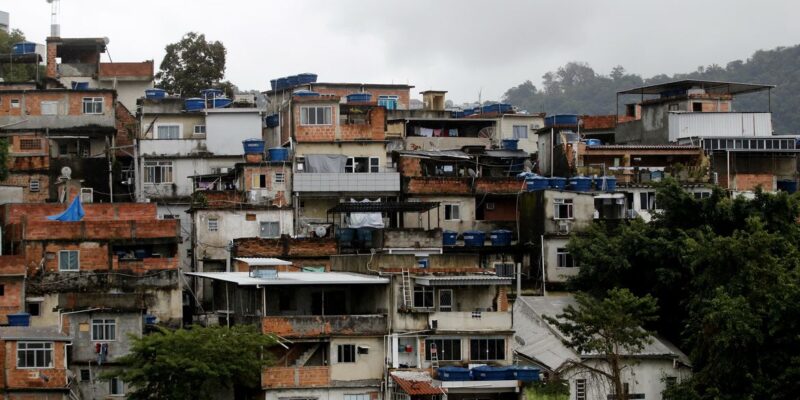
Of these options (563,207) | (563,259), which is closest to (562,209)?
(563,207)

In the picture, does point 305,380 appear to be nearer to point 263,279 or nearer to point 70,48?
point 263,279

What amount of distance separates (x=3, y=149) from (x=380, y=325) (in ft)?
67.6

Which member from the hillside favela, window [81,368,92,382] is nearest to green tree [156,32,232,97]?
the hillside favela

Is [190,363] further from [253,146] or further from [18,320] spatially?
[253,146]

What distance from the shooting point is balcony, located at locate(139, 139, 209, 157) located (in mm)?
65562

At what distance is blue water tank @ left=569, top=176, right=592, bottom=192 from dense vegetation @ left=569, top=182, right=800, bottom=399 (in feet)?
6.37

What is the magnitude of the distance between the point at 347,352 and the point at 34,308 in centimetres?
1133

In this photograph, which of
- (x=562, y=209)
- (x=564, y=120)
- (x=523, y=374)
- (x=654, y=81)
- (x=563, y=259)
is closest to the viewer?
(x=523, y=374)

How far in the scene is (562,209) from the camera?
5981 centimetres

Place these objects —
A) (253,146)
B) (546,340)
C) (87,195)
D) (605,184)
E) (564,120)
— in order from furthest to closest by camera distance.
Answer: (564,120) → (87,195) → (253,146) → (605,184) → (546,340)

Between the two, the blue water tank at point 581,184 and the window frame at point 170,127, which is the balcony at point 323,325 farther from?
the window frame at point 170,127

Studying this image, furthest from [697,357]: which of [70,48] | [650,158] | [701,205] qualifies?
[70,48]

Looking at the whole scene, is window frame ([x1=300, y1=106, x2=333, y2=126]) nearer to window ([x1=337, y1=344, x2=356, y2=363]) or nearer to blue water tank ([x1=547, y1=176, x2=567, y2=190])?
blue water tank ([x1=547, y1=176, x2=567, y2=190])

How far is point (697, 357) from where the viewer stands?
164 ft
